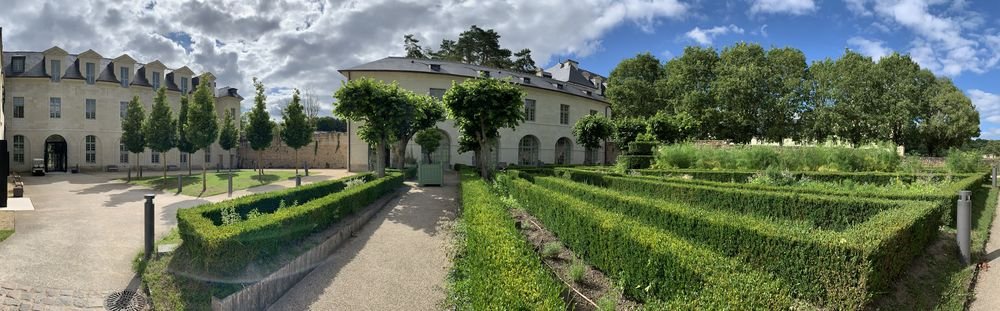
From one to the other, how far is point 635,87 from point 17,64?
152ft

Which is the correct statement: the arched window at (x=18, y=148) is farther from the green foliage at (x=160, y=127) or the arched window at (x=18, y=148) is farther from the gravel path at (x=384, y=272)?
the gravel path at (x=384, y=272)

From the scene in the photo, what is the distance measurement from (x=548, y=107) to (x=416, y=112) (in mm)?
20799

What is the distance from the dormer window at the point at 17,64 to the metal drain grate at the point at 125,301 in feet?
125

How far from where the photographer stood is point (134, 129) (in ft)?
85.5

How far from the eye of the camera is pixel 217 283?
204 inches

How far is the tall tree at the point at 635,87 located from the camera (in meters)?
39.7

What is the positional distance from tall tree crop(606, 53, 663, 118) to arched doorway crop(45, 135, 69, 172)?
41.9 meters

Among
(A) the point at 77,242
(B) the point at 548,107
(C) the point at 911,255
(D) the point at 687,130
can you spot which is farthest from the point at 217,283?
(B) the point at 548,107

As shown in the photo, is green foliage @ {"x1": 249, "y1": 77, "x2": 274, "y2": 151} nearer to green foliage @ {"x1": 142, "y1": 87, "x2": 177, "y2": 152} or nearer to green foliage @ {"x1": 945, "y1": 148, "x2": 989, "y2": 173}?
green foliage @ {"x1": 142, "y1": 87, "x2": 177, "y2": 152}

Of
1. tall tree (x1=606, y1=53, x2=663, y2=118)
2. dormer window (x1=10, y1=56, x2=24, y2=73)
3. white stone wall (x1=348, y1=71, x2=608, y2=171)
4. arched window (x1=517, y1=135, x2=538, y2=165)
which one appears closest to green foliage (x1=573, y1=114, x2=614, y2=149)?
white stone wall (x1=348, y1=71, x2=608, y2=171)

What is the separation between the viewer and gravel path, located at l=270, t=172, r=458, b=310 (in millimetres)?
5504

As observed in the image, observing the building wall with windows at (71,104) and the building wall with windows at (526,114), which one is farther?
the building wall with windows at (526,114)

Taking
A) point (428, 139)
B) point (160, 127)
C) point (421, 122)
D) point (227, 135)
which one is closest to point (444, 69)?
point (428, 139)

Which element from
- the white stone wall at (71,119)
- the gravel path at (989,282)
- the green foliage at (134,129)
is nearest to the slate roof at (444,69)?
the green foliage at (134,129)
